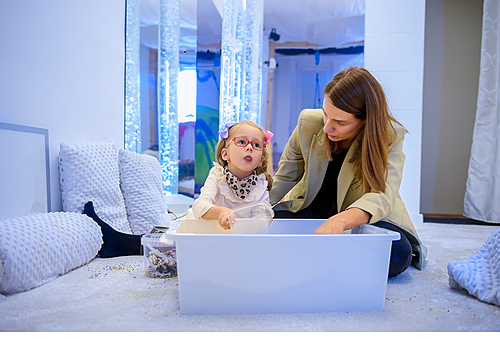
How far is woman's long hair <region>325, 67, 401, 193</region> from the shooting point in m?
1.18

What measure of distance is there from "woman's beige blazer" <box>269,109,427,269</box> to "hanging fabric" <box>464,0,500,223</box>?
6.21ft

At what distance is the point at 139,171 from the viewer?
1.77 meters

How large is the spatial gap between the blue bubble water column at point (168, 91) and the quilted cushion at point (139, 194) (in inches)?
30.7

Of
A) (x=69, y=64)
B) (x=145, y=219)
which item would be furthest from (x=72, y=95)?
(x=145, y=219)

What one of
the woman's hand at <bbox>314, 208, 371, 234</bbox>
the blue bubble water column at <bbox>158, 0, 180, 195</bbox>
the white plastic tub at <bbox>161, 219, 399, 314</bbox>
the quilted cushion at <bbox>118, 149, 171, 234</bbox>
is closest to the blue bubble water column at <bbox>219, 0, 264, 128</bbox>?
the blue bubble water column at <bbox>158, 0, 180, 195</bbox>

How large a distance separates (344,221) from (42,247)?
84 centimetres

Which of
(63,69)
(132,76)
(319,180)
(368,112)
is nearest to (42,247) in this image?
(63,69)

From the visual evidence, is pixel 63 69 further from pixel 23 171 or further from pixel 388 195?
pixel 388 195

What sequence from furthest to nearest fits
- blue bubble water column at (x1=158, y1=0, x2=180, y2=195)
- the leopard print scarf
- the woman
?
blue bubble water column at (x1=158, y1=0, x2=180, y2=195)
the leopard print scarf
the woman

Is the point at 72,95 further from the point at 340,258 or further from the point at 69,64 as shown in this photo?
the point at 340,258

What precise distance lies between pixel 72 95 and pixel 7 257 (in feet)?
2.68

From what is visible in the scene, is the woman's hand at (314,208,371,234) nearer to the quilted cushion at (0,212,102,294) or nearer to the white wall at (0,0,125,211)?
the quilted cushion at (0,212,102,294)

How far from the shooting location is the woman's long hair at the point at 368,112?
1180 millimetres

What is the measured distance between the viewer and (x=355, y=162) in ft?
4.22
